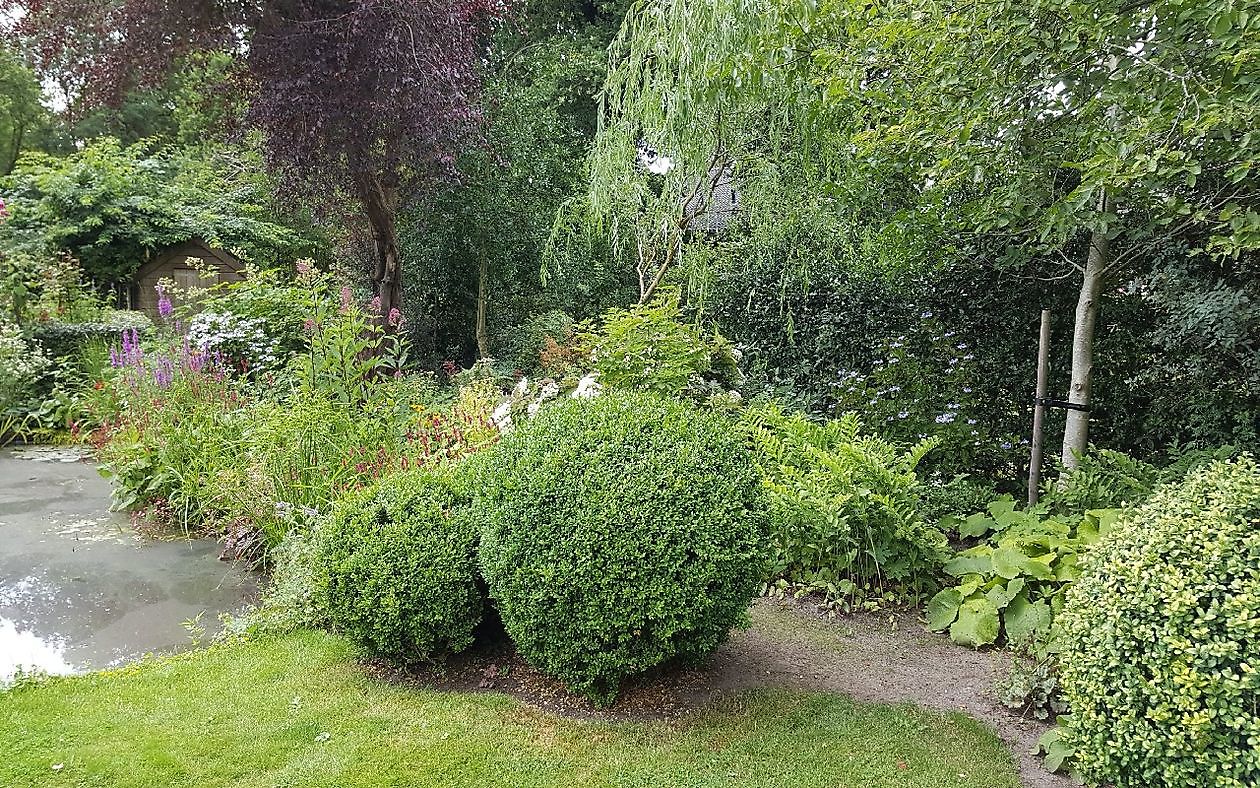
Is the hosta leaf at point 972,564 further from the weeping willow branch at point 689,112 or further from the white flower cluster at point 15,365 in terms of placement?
the white flower cluster at point 15,365

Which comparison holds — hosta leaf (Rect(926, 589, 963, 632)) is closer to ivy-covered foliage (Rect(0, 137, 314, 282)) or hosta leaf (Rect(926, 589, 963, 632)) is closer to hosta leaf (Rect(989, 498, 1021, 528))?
hosta leaf (Rect(989, 498, 1021, 528))

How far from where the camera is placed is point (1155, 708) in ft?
6.15

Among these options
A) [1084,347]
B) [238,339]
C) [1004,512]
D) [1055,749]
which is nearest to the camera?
[1055,749]

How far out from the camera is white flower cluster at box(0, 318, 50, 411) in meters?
7.28

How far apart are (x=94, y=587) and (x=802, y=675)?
3.64m

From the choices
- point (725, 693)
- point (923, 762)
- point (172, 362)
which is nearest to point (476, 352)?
point (172, 362)

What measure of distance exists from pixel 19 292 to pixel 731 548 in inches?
361

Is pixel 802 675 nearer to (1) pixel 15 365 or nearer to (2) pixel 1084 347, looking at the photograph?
(2) pixel 1084 347

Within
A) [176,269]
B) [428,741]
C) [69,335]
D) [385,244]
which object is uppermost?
[385,244]

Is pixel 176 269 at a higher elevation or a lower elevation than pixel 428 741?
higher

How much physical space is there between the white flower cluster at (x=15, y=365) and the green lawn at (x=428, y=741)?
6057 millimetres

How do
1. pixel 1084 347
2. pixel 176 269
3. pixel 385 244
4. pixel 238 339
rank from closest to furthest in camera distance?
pixel 1084 347 < pixel 238 339 < pixel 385 244 < pixel 176 269

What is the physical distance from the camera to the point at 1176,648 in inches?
72.7

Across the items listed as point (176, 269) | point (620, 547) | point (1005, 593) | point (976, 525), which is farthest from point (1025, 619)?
point (176, 269)
